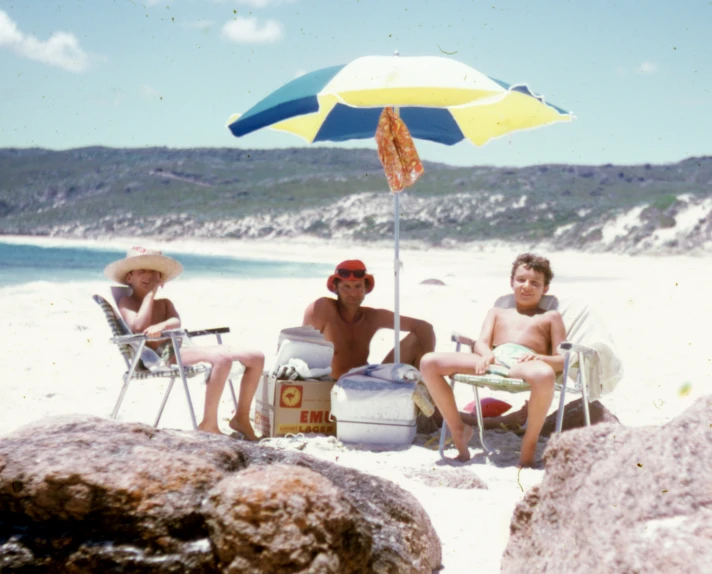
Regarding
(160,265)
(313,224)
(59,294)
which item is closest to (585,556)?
(160,265)

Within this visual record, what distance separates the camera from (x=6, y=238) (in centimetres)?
5912

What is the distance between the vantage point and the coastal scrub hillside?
38.0 metres

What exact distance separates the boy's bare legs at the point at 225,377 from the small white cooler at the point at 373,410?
0.44 metres

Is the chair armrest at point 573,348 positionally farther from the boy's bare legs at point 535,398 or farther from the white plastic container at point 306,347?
the white plastic container at point 306,347

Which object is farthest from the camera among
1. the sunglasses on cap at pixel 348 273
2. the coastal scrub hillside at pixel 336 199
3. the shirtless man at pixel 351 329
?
the coastal scrub hillside at pixel 336 199

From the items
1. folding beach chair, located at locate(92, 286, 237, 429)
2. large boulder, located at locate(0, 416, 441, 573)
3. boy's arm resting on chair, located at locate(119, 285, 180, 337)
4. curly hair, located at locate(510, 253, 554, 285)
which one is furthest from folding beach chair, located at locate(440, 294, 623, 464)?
large boulder, located at locate(0, 416, 441, 573)

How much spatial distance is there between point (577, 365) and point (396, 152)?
1.60 metres

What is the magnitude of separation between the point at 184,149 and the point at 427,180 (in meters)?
37.7

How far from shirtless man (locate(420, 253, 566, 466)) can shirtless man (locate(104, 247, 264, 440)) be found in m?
0.95

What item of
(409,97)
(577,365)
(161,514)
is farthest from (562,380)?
(161,514)

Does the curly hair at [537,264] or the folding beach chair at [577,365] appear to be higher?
the curly hair at [537,264]

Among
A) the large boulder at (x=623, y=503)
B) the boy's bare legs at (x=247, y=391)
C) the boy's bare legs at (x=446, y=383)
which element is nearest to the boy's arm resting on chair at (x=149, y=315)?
the boy's bare legs at (x=247, y=391)

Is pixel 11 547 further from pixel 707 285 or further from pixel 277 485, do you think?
pixel 707 285

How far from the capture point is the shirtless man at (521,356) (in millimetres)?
3666
